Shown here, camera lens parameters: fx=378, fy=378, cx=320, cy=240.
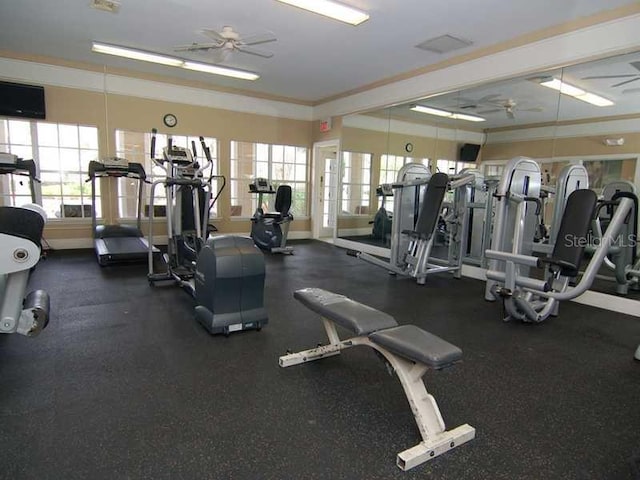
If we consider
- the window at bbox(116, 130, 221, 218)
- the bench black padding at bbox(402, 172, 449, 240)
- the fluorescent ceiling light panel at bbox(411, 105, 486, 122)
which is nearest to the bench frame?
the bench black padding at bbox(402, 172, 449, 240)

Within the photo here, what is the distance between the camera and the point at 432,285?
4879mm

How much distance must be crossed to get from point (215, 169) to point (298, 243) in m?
2.23

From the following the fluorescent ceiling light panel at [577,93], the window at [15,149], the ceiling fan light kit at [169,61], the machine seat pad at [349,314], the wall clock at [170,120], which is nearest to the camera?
the machine seat pad at [349,314]

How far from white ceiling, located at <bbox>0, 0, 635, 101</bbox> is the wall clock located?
0.97 metres

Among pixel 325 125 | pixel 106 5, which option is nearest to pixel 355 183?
pixel 325 125

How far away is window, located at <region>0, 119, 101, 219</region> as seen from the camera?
19.3ft

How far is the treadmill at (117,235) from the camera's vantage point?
520 centimetres

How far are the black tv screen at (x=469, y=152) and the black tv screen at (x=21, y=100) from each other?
6525 millimetres

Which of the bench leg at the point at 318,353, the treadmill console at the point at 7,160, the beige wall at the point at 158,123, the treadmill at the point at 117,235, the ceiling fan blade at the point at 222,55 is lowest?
the bench leg at the point at 318,353

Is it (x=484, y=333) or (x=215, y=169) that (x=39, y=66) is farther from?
(x=484, y=333)

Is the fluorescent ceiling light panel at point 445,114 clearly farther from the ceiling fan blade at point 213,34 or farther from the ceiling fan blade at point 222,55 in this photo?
the ceiling fan blade at point 213,34

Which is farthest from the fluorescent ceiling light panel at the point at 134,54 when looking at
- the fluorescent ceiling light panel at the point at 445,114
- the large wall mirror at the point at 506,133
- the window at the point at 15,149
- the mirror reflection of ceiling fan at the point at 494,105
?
the mirror reflection of ceiling fan at the point at 494,105

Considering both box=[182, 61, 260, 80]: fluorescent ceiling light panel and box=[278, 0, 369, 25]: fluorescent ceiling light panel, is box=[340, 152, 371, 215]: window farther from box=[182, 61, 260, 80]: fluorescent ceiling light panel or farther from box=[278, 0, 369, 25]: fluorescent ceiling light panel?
box=[278, 0, 369, 25]: fluorescent ceiling light panel

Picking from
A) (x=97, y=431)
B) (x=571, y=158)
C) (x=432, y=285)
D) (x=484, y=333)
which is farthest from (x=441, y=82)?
(x=97, y=431)
